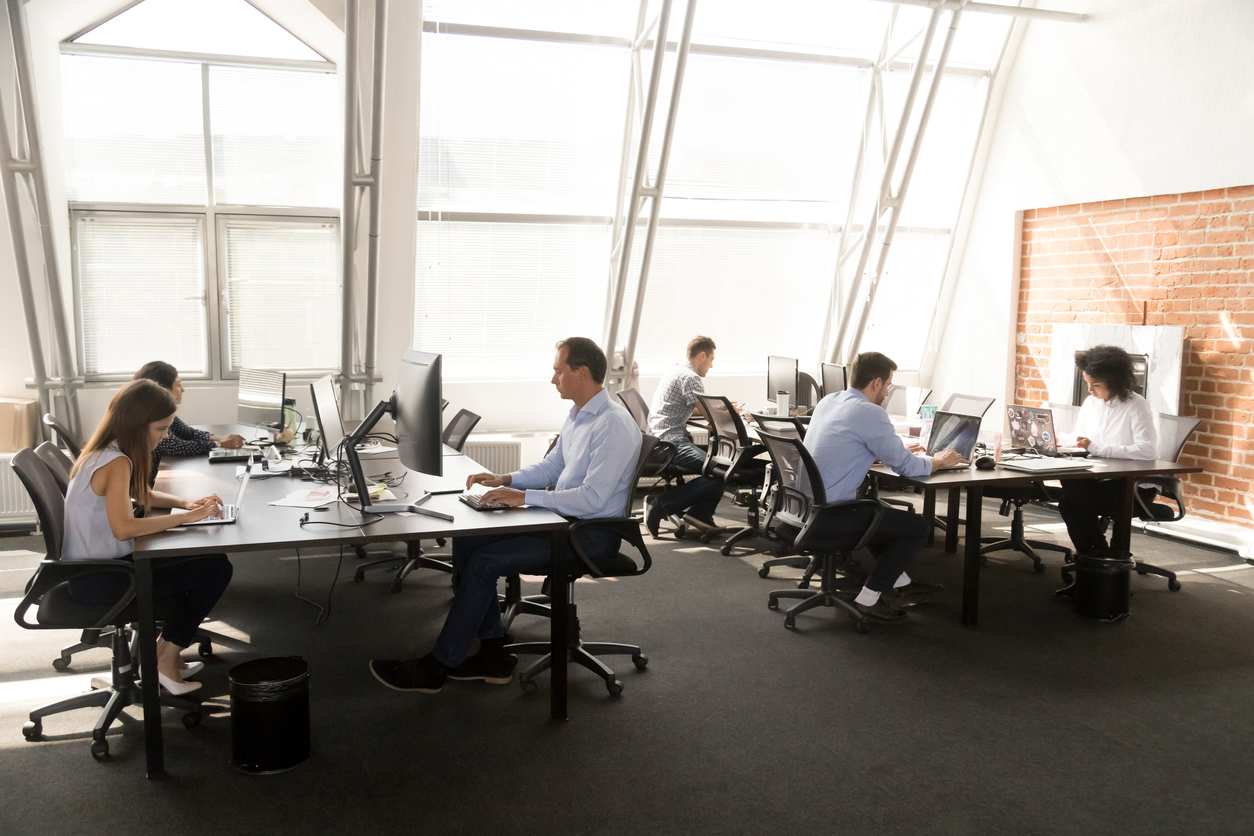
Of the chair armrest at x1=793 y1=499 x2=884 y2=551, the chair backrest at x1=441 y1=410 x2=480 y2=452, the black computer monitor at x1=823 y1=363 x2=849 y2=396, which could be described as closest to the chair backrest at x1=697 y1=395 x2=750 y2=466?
the black computer monitor at x1=823 y1=363 x2=849 y2=396

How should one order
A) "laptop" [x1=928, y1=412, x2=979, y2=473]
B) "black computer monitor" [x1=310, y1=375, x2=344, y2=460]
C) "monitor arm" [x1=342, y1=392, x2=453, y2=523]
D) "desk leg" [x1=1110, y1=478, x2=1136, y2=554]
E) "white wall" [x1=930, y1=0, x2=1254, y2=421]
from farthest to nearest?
"white wall" [x1=930, y1=0, x2=1254, y2=421] → "desk leg" [x1=1110, y1=478, x2=1136, y2=554] → "laptop" [x1=928, y1=412, x2=979, y2=473] → "black computer monitor" [x1=310, y1=375, x2=344, y2=460] → "monitor arm" [x1=342, y1=392, x2=453, y2=523]

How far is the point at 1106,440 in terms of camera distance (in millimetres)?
5609

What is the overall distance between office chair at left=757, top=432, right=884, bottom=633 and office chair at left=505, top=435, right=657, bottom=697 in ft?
3.24

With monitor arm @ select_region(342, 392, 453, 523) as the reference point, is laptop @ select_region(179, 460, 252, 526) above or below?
below

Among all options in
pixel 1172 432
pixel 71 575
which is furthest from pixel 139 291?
pixel 1172 432

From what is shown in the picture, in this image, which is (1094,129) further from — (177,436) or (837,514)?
(177,436)

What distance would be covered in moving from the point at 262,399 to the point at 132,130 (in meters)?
2.71

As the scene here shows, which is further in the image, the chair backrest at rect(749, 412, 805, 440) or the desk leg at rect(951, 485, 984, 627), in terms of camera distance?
the chair backrest at rect(749, 412, 805, 440)

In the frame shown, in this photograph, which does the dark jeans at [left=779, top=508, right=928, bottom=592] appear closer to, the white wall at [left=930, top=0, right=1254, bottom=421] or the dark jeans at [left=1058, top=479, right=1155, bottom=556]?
the dark jeans at [left=1058, top=479, right=1155, bottom=556]

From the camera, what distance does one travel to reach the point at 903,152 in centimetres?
873

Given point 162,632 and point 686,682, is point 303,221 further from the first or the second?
point 686,682

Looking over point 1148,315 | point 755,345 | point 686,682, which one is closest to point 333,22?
point 755,345

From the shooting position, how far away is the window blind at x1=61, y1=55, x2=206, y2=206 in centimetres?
697

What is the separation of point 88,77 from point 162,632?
5237mm
